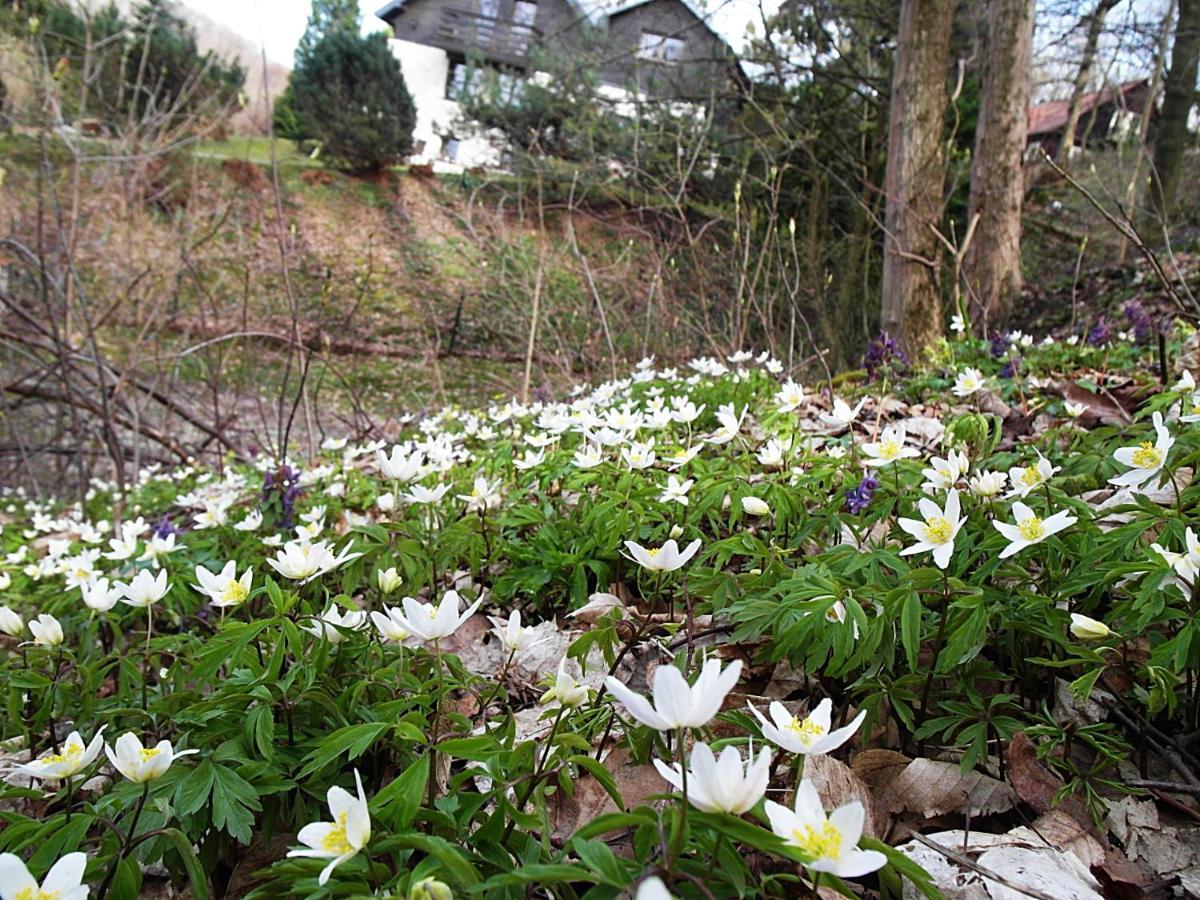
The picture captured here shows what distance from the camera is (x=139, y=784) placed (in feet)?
3.52

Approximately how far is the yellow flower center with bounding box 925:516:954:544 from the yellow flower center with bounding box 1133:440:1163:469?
0.44 metres

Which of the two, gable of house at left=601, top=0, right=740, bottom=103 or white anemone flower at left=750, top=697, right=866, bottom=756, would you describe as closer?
white anemone flower at left=750, top=697, right=866, bottom=756

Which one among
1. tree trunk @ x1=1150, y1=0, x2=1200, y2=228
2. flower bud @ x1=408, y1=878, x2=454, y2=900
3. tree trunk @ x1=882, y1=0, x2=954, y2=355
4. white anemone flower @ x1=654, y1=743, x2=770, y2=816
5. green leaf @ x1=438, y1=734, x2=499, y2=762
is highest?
tree trunk @ x1=1150, y1=0, x2=1200, y2=228

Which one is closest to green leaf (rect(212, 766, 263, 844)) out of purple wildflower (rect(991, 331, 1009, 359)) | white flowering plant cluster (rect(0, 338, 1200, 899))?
white flowering plant cluster (rect(0, 338, 1200, 899))

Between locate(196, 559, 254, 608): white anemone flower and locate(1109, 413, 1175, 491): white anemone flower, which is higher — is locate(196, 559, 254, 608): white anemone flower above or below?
below

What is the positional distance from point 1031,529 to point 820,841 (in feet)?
2.58

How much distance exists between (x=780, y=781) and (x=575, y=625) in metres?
0.76

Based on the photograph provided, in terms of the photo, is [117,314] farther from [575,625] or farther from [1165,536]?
[1165,536]

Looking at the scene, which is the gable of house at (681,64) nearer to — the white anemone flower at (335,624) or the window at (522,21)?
the white anemone flower at (335,624)

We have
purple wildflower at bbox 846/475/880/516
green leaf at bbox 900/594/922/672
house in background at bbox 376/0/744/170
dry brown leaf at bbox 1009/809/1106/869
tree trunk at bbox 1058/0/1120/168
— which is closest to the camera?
dry brown leaf at bbox 1009/809/1106/869

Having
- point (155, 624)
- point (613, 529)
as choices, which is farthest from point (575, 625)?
point (155, 624)

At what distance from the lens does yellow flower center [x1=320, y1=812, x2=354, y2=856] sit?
84cm

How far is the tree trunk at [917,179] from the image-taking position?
545 cm

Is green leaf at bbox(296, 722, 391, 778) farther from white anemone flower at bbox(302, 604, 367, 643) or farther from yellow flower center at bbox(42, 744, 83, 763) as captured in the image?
yellow flower center at bbox(42, 744, 83, 763)
